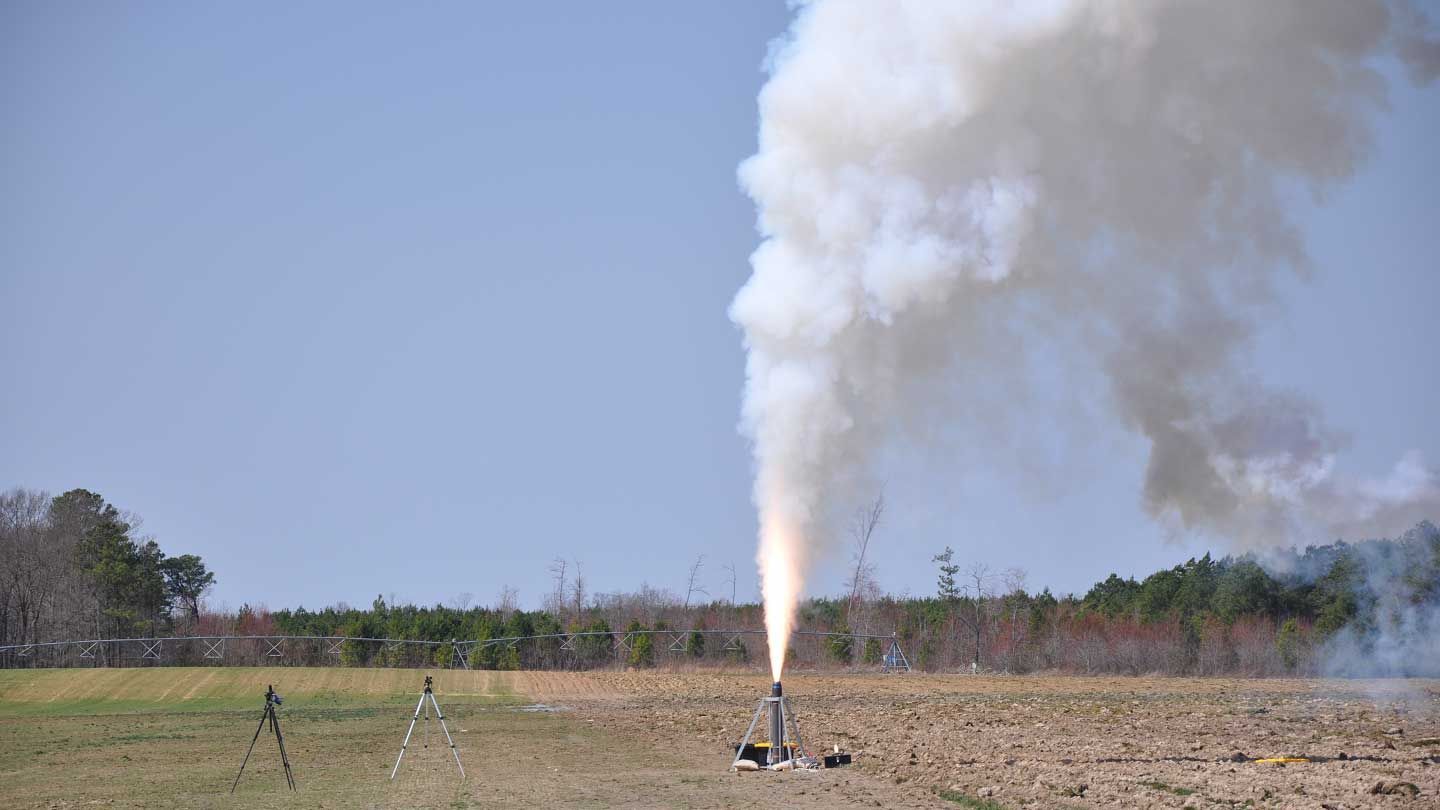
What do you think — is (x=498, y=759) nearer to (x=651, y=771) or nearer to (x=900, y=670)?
(x=651, y=771)

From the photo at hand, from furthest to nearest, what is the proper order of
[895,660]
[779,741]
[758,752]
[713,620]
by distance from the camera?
[713,620]
[895,660]
[758,752]
[779,741]

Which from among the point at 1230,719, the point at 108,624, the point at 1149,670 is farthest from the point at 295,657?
the point at 1230,719

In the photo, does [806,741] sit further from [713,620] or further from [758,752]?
[713,620]

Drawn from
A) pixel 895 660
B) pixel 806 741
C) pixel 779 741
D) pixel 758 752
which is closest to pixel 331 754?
pixel 806 741

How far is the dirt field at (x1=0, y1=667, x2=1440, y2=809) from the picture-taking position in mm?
21859

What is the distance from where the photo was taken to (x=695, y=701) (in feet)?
167

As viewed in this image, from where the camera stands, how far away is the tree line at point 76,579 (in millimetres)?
85000

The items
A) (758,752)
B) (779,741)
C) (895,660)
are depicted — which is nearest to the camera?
(779,741)

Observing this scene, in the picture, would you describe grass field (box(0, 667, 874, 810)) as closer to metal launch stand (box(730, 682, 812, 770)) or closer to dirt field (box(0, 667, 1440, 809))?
dirt field (box(0, 667, 1440, 809))

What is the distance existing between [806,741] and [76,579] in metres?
67.7

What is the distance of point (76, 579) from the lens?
8519 cm

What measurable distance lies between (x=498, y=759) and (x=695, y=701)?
21.4 m

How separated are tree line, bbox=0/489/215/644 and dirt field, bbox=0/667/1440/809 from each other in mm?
28169

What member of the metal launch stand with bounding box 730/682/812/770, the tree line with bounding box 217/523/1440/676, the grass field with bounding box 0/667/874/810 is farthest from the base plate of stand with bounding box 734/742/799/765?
the tree line with bounding box 217/523/1440/676
